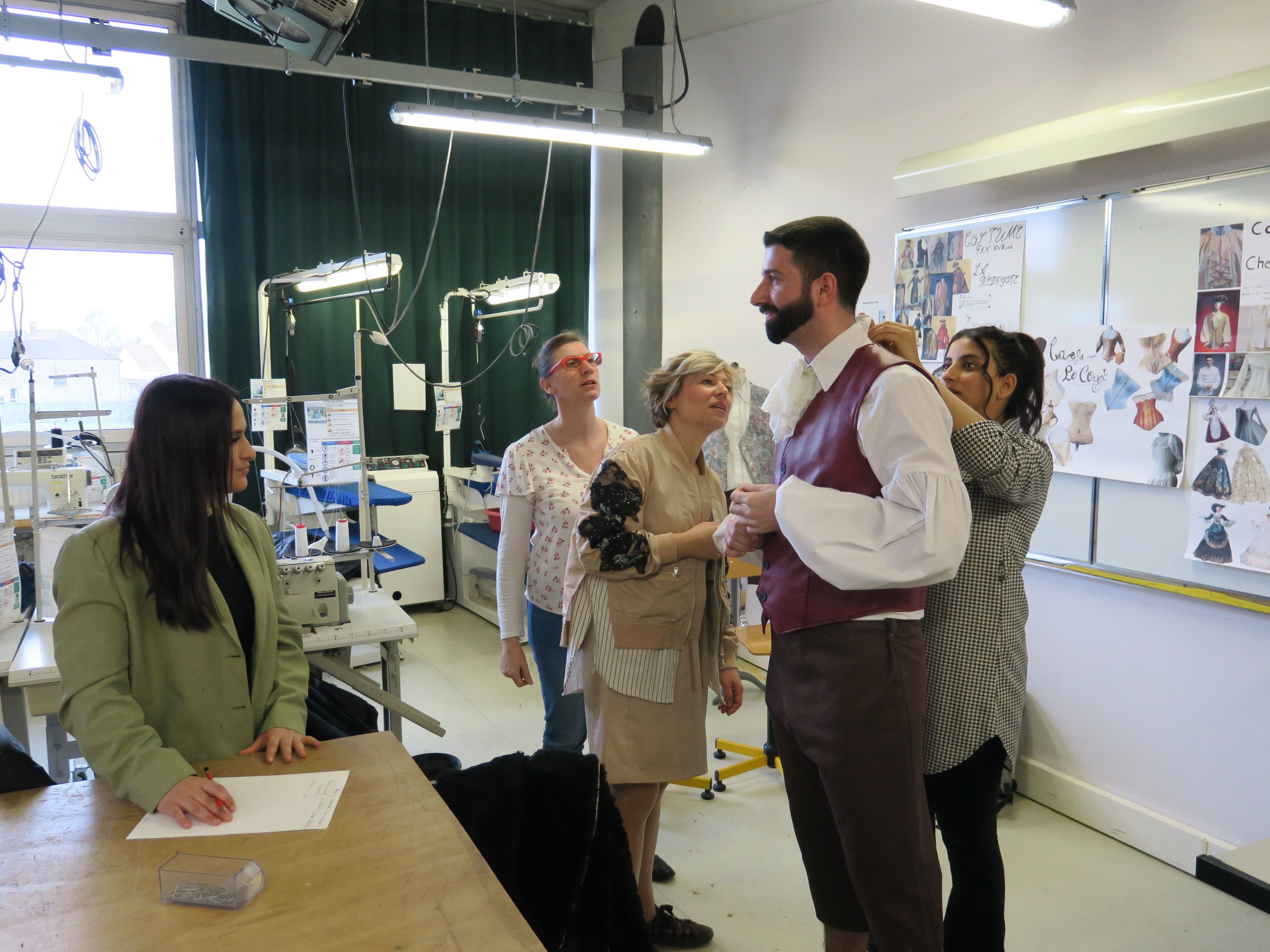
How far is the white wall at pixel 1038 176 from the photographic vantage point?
7.86ft

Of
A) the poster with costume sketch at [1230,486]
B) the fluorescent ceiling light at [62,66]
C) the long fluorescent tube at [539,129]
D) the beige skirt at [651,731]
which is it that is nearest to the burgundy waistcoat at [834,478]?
the beige skirt at [651,731]

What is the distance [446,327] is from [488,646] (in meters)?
1.89

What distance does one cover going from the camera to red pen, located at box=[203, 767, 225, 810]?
1.24m

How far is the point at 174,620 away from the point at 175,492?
0.21 meters

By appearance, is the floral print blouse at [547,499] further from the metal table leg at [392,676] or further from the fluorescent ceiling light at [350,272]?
the fluorescent ceiling light at [350,272]

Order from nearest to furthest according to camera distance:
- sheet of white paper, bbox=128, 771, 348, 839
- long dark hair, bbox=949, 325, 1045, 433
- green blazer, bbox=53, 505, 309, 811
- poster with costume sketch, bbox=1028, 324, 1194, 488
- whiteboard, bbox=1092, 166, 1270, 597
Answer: sheet of white paper, bbox=128, 771, 348, 839 < green blazer, bbox=53, 505, 309, 811 < long dark hair, bbox=949, 325, 1045, 433 < whiteboard, bbox=1092, 166, 1270, 597 < poster with costume sketch, bbox=1028, 324, 1194, 488

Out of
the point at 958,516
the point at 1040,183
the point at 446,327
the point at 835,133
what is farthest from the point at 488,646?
the point at 958,516

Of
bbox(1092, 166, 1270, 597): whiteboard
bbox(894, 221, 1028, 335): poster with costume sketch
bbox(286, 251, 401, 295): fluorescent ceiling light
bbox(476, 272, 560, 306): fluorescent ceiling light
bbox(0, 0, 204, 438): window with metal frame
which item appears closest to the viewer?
bbox(1092, 166, 1270, 597): whiteboard

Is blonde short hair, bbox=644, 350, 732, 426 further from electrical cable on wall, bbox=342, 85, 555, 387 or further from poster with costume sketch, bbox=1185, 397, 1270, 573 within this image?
electrical cable on wall, bbox=342, 85, 555, 387

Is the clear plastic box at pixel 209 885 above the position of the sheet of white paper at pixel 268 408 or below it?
below

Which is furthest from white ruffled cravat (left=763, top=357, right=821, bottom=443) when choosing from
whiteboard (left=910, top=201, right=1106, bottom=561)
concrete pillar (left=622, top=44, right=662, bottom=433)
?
concrete pillar (left=622, top=44, right=662, bottom=433)

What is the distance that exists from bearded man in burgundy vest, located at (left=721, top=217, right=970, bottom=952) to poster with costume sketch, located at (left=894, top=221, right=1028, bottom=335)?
1819mm

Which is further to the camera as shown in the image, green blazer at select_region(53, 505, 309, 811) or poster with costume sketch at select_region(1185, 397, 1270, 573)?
poster with costume sketch at select_region(1185, 397, 1270, 573)

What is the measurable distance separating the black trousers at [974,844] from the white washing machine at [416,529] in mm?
3892
